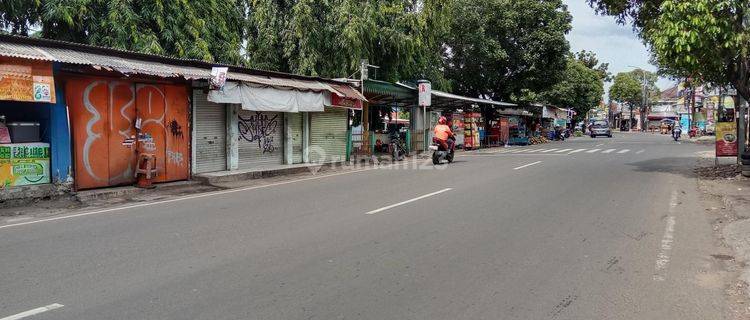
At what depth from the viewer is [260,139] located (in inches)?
673

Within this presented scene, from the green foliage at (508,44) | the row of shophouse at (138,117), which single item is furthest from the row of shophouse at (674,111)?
the row of shophouse at (138,117)

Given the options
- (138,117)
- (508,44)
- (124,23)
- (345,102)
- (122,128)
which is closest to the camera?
(122,128)

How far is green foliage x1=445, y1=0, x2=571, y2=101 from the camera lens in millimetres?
36781

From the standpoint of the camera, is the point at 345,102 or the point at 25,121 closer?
the point at 25,121

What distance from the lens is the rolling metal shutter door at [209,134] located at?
14.6 meters

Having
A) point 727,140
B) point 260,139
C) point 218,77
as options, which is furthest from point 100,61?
point 727,140

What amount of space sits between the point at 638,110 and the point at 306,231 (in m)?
113

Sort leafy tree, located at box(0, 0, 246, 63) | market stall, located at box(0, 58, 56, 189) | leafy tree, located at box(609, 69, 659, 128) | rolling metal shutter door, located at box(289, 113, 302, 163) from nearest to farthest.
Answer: market stall, located at box(0, 58, 56, 189), leafy tree, located at box(0, 0, 246, 63), rolling metal shutter door, located at box(289, 113, 302, 163), leafy tree, located at box(609, 69, 659, 128)

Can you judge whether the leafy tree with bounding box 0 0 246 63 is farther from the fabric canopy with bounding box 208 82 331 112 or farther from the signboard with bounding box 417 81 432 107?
the signboard with bounding box 417 81 432 107

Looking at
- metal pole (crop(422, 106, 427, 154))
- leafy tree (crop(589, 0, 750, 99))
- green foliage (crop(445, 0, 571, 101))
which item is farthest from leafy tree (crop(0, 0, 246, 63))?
green foliage (crop(445, 0, 571, 101))

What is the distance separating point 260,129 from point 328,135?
358 centimetres

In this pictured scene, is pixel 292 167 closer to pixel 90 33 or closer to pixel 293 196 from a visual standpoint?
pixel 293 196

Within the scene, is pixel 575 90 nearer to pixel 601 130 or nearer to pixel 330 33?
pixel 601 130

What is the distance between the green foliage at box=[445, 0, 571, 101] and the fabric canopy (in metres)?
21.2
